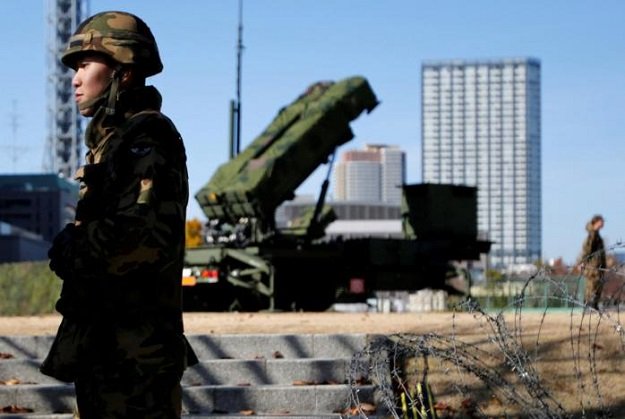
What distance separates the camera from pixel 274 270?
24406 mm

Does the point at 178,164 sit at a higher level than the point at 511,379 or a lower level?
higher

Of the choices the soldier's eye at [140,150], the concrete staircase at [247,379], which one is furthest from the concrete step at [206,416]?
the soldier's eye at [140,150]

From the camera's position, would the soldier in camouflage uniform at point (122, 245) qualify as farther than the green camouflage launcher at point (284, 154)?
No

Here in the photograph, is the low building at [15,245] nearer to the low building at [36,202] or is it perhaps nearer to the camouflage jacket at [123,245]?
the low building at [36,202]

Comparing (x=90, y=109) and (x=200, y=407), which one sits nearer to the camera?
(x=90, y=109)

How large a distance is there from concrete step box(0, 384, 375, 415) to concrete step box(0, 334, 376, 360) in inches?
51.0

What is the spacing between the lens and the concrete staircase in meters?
10.4

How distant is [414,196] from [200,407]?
669 inches

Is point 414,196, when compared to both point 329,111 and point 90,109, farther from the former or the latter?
point 90,109

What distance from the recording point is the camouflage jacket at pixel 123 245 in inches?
168

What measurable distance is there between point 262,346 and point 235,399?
5.05 ft

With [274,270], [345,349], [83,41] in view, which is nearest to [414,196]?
[274,270]

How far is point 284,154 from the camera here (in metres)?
24.4

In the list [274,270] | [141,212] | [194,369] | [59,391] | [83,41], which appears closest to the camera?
[141,212]
